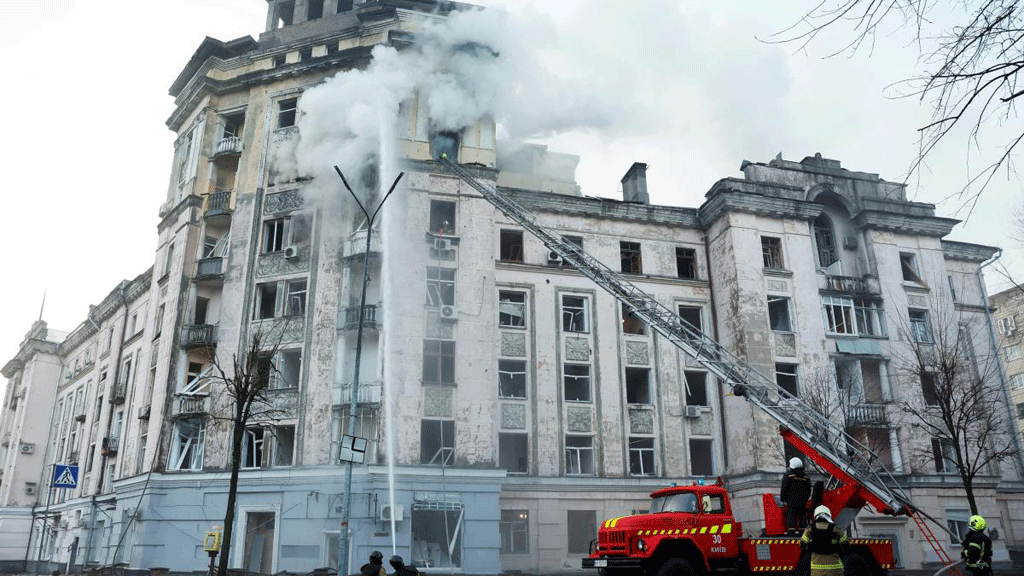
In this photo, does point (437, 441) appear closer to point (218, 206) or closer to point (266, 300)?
point (266, 300)

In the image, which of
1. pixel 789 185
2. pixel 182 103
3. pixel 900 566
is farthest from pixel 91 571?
pixel 789 185

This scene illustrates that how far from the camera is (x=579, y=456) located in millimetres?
31016

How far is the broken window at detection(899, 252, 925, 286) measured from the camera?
36438 millimetres

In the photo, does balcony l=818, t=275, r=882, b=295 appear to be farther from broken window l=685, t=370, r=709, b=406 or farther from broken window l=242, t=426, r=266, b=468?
broken window l=242, t=426, r=266, b=468

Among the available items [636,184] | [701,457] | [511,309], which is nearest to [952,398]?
[701,457]

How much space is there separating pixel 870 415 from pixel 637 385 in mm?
10561

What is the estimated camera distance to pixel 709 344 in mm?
23016

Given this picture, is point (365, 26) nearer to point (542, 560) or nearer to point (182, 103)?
point (182, 103)

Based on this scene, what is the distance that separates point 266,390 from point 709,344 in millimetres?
17808

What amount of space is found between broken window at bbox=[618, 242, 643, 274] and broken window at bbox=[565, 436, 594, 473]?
8808mm

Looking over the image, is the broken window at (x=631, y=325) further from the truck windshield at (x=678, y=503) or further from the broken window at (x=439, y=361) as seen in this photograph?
the truck windshield at (x=678, y=503)

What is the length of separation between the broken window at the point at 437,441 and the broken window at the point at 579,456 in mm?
5678

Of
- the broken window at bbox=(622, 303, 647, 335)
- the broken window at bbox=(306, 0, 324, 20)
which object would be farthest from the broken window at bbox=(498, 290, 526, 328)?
the broken window at bbox=(306, 0, 324, 20)

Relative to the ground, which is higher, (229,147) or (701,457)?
(229,147)
